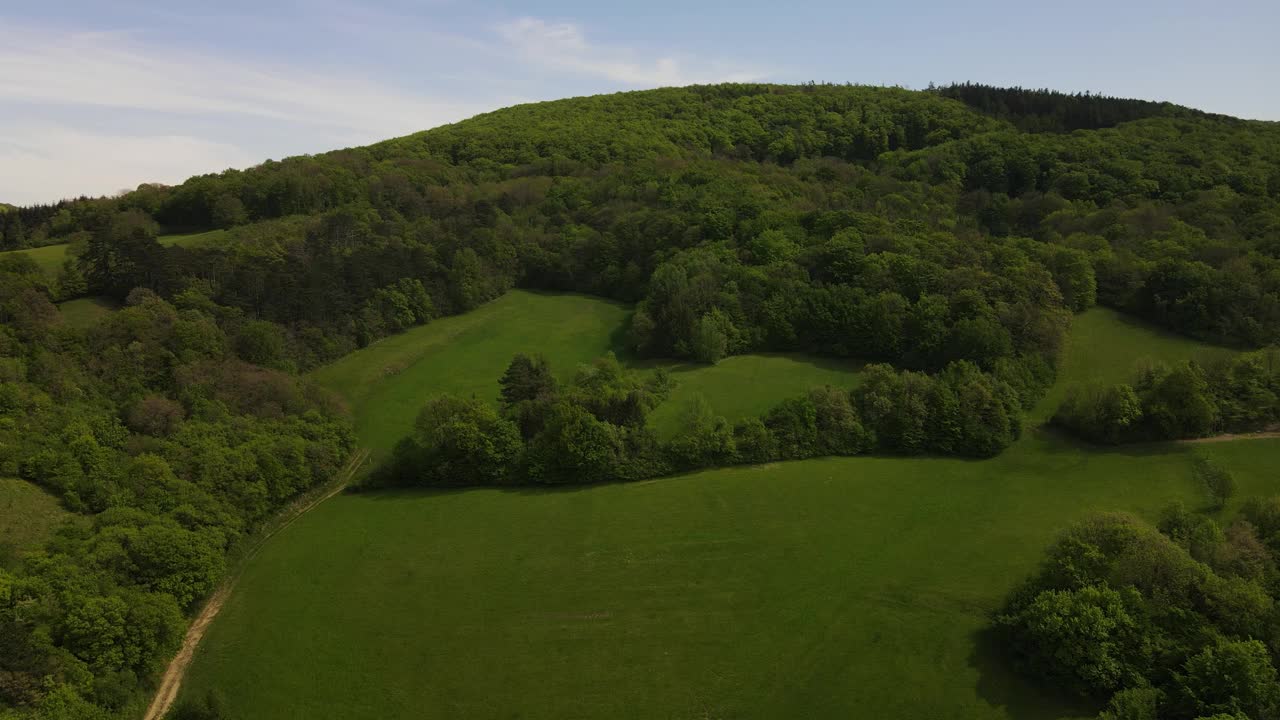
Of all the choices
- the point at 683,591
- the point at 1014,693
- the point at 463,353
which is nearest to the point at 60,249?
the point at 463,353

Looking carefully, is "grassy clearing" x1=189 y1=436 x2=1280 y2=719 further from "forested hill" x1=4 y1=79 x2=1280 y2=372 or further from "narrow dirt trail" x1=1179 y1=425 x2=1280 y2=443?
"forested hill" x1=4 y1=79 x2=1280 y2=372

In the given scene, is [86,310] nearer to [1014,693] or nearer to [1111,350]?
[1014,693]

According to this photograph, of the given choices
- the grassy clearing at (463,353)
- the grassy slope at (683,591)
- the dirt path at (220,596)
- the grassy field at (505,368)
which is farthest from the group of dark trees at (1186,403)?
the dirt path at (220,596)

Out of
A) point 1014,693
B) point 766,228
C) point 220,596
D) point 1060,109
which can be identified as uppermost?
point 1060,109

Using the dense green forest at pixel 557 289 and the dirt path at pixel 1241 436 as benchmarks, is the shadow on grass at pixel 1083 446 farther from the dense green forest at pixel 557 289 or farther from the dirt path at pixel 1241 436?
the dirt path at pixel 1241 436

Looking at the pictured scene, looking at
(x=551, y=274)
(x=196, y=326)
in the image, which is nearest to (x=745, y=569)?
(x=196, y=326)

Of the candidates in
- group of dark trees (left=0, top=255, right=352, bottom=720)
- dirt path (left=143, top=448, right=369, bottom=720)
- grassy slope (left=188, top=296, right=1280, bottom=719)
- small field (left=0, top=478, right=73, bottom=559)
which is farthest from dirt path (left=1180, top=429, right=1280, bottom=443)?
small field (left=0, top=478, right=73, bottom=559)

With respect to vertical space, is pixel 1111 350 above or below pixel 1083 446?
above
